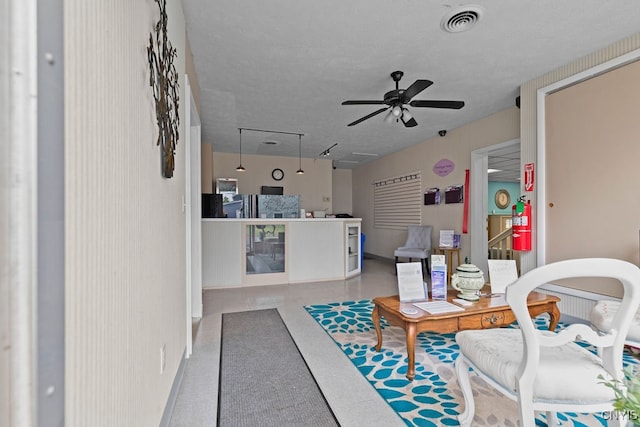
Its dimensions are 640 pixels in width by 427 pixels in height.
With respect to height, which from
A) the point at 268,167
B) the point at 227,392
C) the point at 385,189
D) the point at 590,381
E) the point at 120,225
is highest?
Result: the point at 268,167

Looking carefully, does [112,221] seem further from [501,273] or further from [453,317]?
[501,273]

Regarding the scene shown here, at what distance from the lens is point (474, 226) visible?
493 cm

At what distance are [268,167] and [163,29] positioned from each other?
5.94 metres

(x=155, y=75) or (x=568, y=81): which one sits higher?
(x=568, y=81)

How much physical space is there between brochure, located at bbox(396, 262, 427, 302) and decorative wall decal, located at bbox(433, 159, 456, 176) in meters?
3.57

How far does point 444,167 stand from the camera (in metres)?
5.57

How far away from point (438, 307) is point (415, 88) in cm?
203

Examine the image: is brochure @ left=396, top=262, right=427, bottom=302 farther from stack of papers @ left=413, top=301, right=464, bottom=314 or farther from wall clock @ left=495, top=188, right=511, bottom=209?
wall clock @ left=495, top=188, right=511, bottom=209

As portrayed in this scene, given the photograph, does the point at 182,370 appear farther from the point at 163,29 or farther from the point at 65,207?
the point at 163,29

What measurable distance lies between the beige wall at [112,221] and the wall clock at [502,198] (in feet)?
35.5

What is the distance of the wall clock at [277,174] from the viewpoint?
7.55 m

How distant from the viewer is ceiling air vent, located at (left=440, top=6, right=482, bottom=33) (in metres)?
2.30

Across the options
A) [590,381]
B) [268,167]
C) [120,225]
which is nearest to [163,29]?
[120,225]

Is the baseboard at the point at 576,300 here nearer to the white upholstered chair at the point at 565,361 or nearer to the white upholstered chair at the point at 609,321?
the white upholstered chair at the point at 609,321
